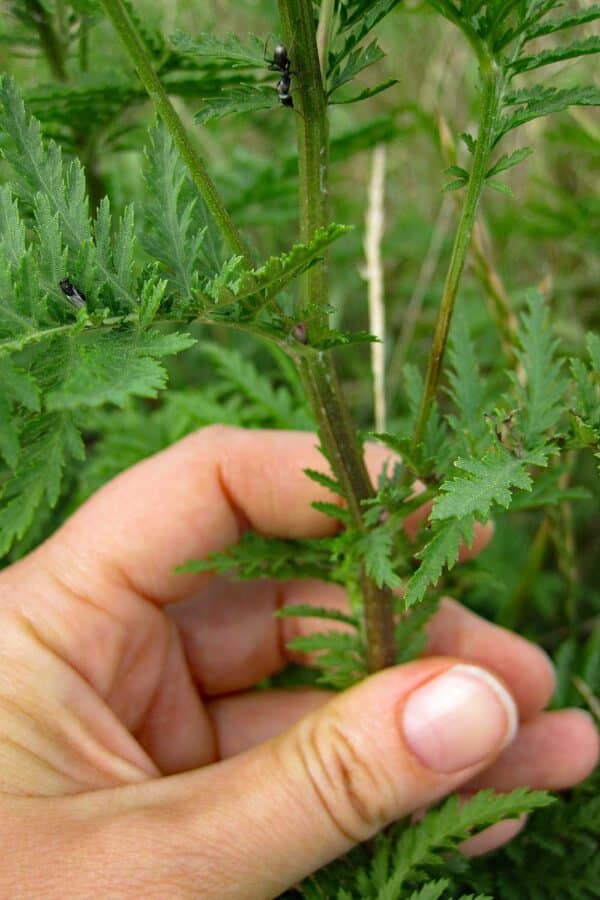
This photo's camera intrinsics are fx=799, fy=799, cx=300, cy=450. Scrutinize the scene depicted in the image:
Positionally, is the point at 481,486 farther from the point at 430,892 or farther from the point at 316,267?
the point at 430,892

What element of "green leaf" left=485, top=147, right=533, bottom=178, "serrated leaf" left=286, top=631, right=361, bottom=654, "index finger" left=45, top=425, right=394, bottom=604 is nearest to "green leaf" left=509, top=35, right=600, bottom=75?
"green leaf" left=485, top=147, right=533, bottom=178

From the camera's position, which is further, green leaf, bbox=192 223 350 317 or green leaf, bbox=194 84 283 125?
green leaf, bbox=194 84 283 125

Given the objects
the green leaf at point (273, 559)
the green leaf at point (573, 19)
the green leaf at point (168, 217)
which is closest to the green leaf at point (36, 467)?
the green leaf at point (168, 217)

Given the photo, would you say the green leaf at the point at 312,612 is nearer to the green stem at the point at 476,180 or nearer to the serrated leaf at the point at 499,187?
the green stem at the point at 476,180

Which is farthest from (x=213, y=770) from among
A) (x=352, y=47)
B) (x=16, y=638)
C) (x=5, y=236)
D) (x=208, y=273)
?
(x=352, y=47)

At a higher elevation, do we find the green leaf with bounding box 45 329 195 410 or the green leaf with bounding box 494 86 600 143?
the green leaf with bounding box 494 86 600 143

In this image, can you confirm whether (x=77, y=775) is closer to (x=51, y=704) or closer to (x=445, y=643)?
(x=51, y=704)

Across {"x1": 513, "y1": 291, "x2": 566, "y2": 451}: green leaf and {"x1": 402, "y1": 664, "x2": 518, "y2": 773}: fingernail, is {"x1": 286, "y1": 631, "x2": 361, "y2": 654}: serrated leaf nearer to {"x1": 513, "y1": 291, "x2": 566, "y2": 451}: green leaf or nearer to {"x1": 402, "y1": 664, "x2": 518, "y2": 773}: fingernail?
{"x1": 402, "y1": 664, "x2": 518, "y2": 773}: fingernail
